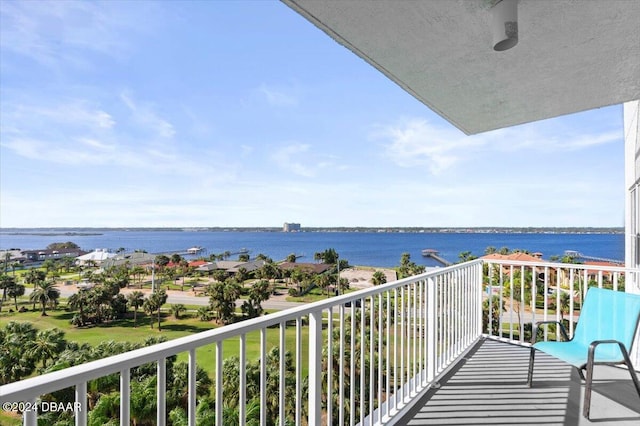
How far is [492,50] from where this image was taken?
7.61 ft

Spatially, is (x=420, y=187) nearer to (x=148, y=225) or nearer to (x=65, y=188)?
(x=148, y=225)

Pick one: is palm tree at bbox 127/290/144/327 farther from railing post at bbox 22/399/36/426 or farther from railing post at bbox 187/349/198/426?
railing post at bbox 22/399/36/426

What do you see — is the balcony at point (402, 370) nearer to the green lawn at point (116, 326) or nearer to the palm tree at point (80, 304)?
the green lawn at point (116, 326)

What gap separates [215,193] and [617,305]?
2408 inches

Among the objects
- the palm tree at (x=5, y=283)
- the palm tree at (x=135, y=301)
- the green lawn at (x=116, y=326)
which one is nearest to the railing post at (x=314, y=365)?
the green lawn at (x=116, y=326)

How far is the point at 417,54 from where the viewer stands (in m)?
2.39

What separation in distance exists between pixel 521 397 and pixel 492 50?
2.68 m

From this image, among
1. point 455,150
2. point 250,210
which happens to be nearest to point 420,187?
point 455,150

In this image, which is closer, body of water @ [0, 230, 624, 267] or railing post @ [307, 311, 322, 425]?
railing post @ [307, 311, 322, 425]

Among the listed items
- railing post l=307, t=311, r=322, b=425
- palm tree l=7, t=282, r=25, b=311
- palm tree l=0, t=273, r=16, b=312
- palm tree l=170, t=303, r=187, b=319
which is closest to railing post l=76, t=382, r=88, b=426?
railing post l=307, t=311, r=322, b=425

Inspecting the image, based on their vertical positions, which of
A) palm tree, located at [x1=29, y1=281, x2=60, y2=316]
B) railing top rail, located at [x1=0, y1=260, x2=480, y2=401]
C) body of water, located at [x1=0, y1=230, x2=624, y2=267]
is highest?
railing top rail, located at [x1=0, y1=260, x2=480, y2=401]

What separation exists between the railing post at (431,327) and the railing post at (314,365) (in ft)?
5.50

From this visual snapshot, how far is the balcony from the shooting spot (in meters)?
1.06

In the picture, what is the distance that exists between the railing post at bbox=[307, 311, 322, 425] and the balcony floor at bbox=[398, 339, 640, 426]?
3.67 feet
